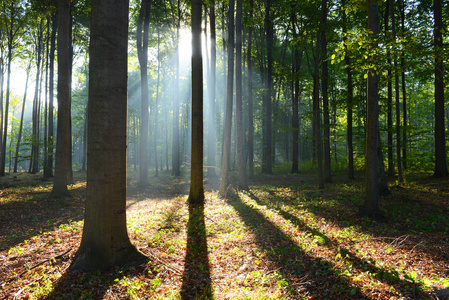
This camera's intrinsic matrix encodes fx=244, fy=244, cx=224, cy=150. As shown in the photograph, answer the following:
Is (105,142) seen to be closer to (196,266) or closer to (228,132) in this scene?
(196,266)

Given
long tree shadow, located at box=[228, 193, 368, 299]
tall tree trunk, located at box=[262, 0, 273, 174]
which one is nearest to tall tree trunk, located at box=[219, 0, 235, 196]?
long tree shadow, located at box=[228, 193, 368, 299]

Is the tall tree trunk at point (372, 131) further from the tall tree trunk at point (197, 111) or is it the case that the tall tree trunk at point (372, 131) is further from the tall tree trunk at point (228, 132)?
the tall tree trunk at point (228, 132)

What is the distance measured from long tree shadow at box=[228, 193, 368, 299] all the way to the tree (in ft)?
8.83

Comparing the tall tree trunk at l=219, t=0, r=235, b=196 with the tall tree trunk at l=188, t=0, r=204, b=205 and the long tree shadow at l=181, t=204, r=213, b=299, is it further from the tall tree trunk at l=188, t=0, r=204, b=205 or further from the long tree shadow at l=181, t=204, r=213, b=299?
the long tree shadow at l=181, t=204, r=213, b=299

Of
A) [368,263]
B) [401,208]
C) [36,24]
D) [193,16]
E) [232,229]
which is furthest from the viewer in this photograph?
[36,24]

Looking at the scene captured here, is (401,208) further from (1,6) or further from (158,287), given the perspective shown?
(1,6)

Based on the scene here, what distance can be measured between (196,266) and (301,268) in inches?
72.6

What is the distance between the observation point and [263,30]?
71.8 feet

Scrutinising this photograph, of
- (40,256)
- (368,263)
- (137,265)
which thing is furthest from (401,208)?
(40,256)

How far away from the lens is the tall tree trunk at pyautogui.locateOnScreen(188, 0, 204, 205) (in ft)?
27.8

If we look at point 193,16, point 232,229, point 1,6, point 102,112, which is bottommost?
point 232,229

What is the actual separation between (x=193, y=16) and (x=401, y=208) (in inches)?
380

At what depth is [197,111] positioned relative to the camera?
8461mm

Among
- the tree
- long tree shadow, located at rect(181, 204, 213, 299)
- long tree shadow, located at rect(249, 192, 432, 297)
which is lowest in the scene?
long tree shadow, located at rect(181, 204, 213, 299)
